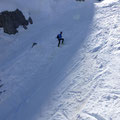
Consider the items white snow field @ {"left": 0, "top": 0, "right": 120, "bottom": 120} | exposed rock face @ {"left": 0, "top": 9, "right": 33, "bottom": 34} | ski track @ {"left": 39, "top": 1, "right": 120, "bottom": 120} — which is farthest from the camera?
exposed rock face @ {"left": 0, "top": 9, "right": 33, "bottom": 34}

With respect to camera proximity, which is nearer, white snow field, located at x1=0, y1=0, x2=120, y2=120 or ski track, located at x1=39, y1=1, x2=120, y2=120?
ski track, located at x1=39, y1=1, x2=120, y2=120

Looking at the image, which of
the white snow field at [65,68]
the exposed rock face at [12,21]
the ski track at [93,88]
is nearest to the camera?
the ski track at [93,88]

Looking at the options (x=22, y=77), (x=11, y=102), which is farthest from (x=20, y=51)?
(x=11, y=102)

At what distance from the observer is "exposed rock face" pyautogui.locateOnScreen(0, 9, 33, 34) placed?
2681 centimetres

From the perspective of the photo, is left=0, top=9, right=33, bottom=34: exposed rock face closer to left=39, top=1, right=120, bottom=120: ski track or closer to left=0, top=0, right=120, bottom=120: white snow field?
left=0, top=0, right=120, bottom=120: white snow field

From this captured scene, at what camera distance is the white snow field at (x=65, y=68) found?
11.5 metres

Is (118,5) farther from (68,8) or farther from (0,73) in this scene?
(0,73)

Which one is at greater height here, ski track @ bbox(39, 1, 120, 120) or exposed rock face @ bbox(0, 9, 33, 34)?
exposed rock face @ bbox(0, 9, 33, 34)

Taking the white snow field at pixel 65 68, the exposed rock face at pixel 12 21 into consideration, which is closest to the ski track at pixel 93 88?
the white snow field at pixel 65 68

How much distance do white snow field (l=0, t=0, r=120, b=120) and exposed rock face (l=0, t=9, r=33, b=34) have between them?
80cm

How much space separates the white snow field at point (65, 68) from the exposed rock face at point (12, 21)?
796 millimetres

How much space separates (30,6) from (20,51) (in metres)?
10.5

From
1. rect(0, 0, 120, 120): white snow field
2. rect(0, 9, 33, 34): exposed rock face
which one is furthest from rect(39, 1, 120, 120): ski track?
rect(0, 9, 33, 34): exposed rock face

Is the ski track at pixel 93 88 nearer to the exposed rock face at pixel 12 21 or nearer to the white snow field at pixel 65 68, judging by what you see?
the white snow field at pixel 65 68
